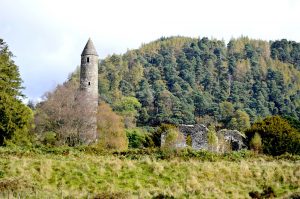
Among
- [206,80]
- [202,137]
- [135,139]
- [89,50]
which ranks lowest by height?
[202,137]

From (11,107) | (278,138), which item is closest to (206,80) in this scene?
(278,138)

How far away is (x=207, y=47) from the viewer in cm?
14362

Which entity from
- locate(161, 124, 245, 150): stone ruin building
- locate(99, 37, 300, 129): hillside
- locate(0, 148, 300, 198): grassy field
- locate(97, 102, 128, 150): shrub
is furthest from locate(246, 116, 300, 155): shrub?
locate(99, 37, 300, 129): hillside

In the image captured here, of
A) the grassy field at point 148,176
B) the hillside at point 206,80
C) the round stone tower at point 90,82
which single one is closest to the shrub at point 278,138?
the round stone tower at point 90,82

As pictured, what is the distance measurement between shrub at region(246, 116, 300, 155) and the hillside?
1541 inches

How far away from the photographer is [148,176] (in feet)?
74.5

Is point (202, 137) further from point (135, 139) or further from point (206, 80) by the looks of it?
point (206, 80)

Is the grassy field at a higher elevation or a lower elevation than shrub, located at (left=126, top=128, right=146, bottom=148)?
lower

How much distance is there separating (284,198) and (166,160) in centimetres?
1041

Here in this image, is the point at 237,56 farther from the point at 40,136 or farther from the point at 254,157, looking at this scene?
the point at 254,157

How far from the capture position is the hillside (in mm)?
97625

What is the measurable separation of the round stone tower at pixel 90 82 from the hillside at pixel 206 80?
38786 millimetres

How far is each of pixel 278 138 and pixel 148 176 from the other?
23.2m

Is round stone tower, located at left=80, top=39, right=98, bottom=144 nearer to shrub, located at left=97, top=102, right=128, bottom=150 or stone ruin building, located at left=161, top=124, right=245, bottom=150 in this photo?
shrub, located at left=97, top=102, right=128, bottom=150
